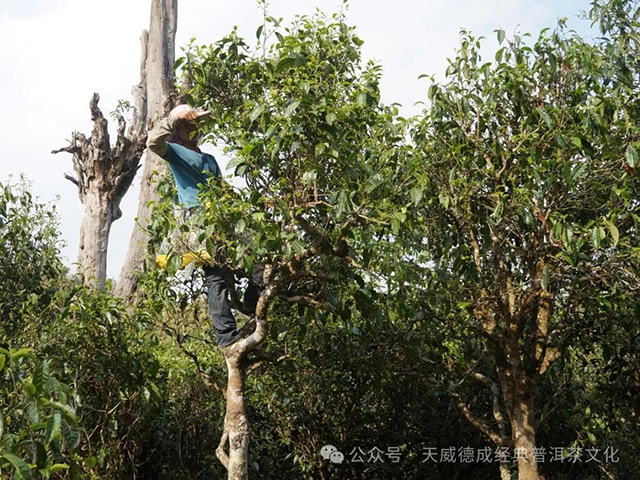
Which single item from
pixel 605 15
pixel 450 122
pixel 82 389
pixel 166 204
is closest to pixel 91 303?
pixel 82 389

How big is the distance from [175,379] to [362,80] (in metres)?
2.91

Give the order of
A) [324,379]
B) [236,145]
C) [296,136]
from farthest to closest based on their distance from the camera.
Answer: [324,379], [236,145], [296,136]

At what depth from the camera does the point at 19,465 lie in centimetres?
263

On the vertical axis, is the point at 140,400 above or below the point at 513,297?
below

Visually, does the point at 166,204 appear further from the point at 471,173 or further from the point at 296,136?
the point at 471,173

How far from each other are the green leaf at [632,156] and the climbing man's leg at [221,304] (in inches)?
91.3

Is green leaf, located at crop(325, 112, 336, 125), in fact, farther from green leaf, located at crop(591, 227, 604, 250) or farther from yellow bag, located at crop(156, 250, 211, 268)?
green leaf, located at crop(591, 227, 604, 250)

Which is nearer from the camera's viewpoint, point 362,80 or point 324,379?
point 362,80

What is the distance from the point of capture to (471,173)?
5305mm

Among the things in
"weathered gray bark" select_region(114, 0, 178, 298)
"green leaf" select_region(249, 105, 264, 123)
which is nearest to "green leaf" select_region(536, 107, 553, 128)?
"green leaf" select_region(249, 105, 264, 123)

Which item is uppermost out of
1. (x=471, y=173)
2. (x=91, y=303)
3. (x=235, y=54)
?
(x=235, y=54)

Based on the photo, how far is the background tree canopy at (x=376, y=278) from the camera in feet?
14.9

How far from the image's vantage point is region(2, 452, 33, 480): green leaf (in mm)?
2615

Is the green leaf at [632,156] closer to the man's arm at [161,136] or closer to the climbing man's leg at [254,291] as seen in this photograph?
the climbing man's leg at [254,291]
